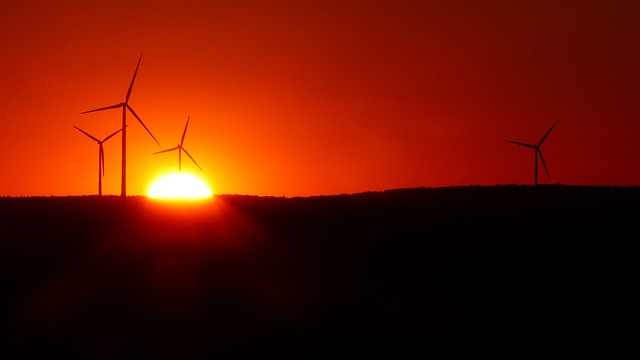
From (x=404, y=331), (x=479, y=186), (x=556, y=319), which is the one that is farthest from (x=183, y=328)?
(x=479, y=186)

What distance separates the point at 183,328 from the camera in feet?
90.7

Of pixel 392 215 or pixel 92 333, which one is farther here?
pixel 392 215

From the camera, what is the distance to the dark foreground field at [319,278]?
26.0m

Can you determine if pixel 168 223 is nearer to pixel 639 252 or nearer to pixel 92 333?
pixel 92 333

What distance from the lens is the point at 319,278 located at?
110 feet

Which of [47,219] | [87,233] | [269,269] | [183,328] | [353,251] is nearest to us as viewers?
[183,328]

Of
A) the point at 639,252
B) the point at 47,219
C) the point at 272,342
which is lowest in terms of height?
the point at 272,342

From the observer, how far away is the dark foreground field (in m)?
26.0

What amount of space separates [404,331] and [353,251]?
11.9 m

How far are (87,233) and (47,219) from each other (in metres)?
4.08

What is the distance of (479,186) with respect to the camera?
200ft

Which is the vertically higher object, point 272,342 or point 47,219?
point 47,219

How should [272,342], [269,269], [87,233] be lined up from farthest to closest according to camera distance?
[87,233] → [269,269] → [272,342]

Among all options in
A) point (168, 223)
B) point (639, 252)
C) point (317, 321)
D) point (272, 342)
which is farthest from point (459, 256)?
point (168, 223)
